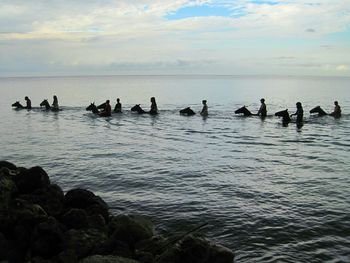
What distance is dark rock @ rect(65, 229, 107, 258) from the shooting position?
9969 mm

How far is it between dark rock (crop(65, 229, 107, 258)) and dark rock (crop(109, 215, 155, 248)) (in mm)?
392

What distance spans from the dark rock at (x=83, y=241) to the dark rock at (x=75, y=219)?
1.52ft

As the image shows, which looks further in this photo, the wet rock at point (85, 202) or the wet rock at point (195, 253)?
the wet rock at point (85, 202)

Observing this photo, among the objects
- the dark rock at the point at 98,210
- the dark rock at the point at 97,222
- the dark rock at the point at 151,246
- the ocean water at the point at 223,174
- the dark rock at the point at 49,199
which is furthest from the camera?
the ocean water at the point at 223,174

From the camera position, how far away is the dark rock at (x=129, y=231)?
10.9 metres

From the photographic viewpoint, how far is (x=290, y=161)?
23641mm

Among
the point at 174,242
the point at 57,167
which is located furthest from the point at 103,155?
the point at 174,242

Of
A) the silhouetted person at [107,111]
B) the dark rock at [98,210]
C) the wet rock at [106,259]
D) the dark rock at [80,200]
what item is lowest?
the wet rock at [106,259]

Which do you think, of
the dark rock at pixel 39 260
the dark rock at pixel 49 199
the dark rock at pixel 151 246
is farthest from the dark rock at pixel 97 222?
the dark rock at pixel 39 260

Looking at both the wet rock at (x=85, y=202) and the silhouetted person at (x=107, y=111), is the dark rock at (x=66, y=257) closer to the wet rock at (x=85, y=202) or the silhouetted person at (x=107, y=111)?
Result: the wet rock at (x=85, y=202)

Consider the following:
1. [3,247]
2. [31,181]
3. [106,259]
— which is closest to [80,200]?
[31,181]

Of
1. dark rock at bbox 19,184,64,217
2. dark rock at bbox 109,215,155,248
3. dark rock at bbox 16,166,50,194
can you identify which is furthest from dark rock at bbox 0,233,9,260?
dark rock at bbox 16,166,50,194

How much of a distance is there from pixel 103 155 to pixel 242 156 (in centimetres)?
885

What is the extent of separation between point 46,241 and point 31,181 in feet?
12.1
